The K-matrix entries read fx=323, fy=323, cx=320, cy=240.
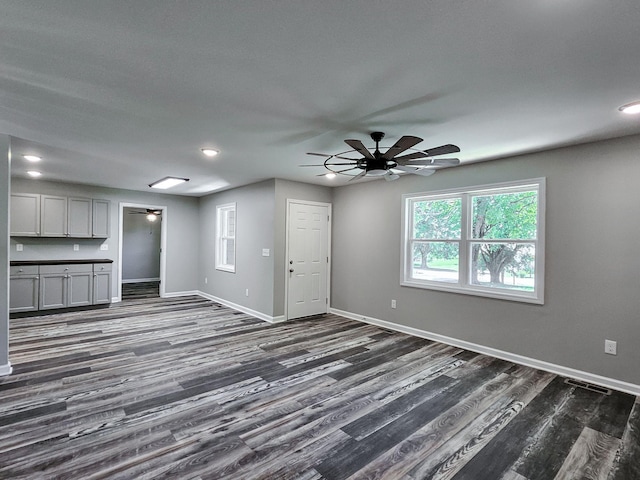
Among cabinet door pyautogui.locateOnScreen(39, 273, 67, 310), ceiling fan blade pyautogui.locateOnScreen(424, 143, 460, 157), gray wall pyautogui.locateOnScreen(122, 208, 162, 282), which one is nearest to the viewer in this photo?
ceiling fan blade pyautogui.locateOnScreen(424, 143, 460, 157)

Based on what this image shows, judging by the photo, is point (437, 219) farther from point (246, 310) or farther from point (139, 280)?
point (139, 280)

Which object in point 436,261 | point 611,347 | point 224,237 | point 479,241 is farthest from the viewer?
point 224,237

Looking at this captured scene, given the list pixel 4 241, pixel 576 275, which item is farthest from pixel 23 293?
pixel 576 275

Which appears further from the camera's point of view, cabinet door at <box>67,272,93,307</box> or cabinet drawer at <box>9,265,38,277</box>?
cabinet door at <box>67,272,93,307</box>

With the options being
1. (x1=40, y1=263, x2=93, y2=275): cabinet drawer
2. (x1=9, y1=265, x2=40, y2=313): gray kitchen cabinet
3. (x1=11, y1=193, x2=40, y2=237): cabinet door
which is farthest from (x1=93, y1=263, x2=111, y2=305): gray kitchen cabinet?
(x1=11, y1=193, x2=40, y2=237): cabinet door

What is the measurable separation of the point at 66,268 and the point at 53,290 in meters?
0.42

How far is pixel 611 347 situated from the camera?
10.4 ft

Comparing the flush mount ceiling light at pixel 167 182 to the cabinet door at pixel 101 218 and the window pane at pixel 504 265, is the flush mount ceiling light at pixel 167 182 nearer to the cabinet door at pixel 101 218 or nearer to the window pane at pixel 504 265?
the cabinet door at pixel 101 218

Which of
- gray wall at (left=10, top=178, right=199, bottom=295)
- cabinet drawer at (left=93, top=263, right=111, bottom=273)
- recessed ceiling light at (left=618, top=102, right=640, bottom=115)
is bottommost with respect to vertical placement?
cabinet drawer at (left=93, top=263, right=111, bottom=273)

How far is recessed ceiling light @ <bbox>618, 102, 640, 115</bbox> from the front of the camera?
240 cm

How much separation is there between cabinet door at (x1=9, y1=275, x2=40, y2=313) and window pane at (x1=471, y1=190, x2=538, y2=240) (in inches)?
282

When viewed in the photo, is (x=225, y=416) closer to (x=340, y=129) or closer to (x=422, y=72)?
(x=340, y=129)

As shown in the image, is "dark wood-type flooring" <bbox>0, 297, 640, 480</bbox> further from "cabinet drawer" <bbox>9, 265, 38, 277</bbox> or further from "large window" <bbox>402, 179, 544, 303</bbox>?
"cabinet drawer" <bbox>9, 265, 38, 277</bbox>

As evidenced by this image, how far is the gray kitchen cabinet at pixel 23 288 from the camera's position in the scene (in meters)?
5.43
